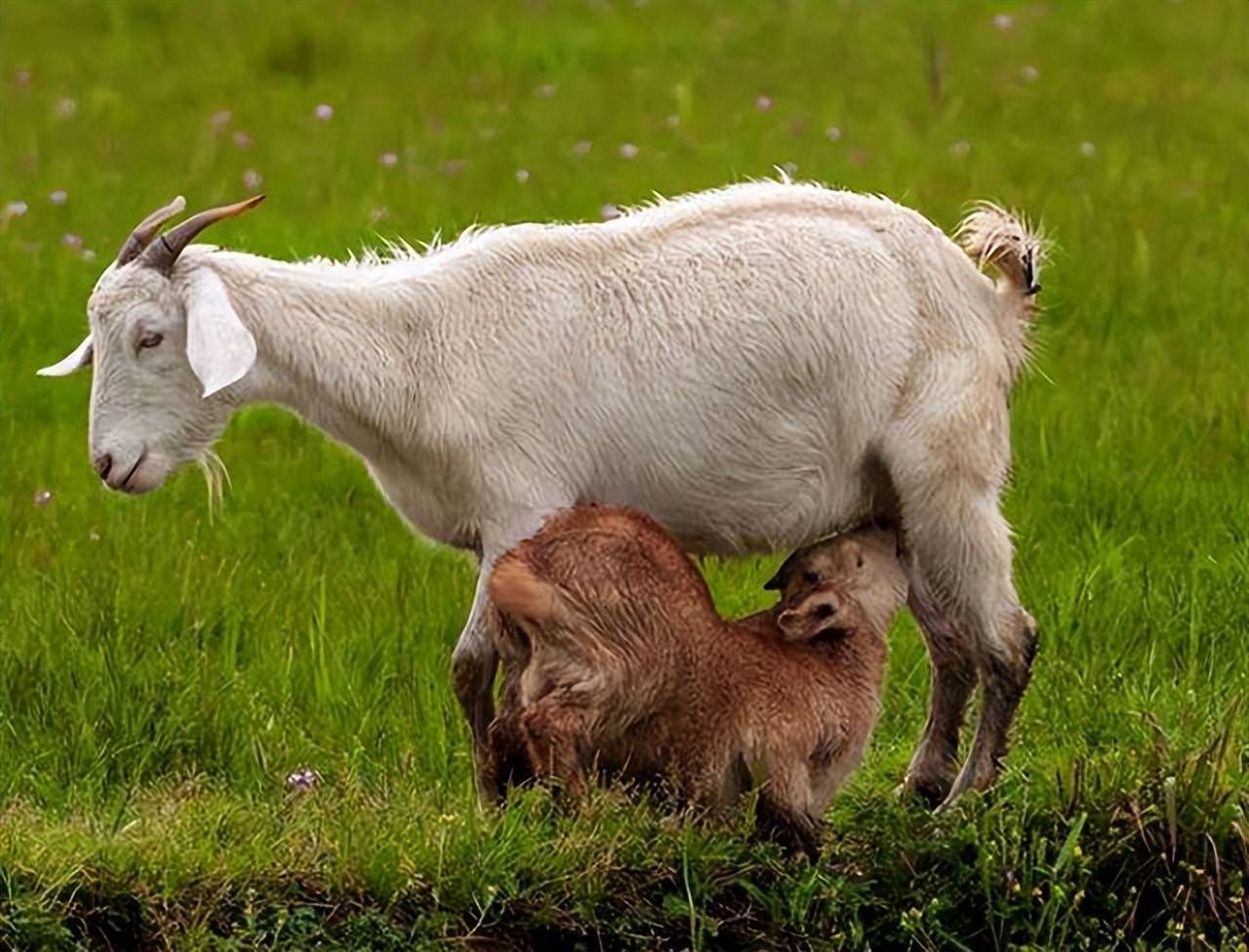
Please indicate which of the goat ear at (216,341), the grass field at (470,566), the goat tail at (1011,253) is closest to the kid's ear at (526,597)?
the grass field at (470,566)

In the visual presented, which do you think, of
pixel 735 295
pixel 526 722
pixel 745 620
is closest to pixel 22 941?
pixel 526 722

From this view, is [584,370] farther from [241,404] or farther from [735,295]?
[241,404]

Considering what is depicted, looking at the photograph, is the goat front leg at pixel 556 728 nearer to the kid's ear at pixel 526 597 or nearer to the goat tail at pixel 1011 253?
the kid's ear at pixel 526 597

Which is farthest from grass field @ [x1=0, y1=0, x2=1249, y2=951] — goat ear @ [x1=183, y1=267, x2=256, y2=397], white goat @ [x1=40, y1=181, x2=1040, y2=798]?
goat ear @ [x1=183, y1=267, x2=256, y2=397]

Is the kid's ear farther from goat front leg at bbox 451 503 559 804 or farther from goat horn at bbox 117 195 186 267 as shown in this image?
goat horn at bbox 117 195 186 267

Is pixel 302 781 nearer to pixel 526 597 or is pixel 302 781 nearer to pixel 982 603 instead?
pixel 526 597

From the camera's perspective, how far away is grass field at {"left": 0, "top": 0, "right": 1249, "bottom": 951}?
18.7ft

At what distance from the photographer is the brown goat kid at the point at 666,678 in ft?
18.4

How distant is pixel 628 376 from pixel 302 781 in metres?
1.33

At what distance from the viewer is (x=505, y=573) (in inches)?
220

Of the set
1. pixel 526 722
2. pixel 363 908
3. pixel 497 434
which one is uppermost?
pixel 497 434

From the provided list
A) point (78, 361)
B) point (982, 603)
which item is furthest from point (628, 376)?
point (78, 361)

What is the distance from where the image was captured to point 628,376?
597cm

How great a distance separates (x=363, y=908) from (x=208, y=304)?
4.26 ft
